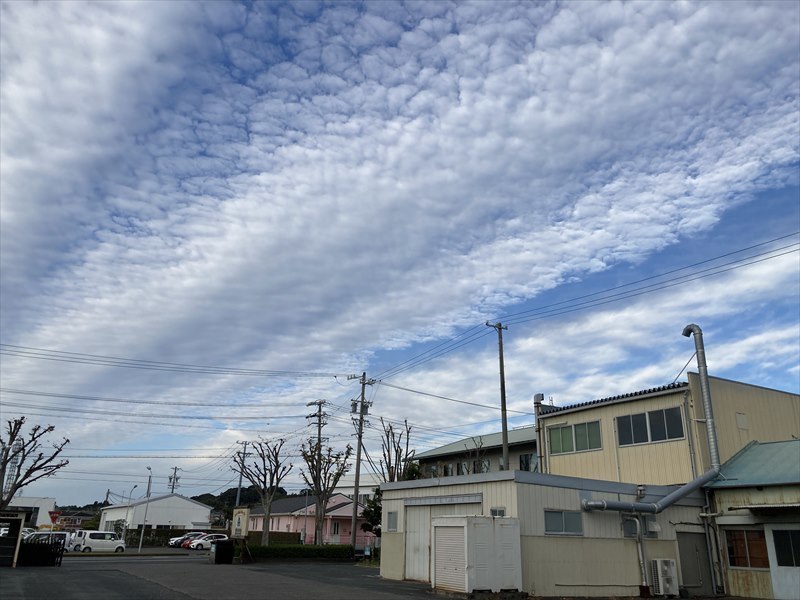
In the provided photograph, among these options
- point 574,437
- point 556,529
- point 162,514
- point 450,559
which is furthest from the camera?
point 162,514

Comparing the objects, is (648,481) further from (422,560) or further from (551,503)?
(422,560)

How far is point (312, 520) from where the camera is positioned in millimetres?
65000

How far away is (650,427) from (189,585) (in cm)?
1719

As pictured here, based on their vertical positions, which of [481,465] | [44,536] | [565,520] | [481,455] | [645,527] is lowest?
[44,536]

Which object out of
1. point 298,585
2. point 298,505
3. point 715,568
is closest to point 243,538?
point 298,585

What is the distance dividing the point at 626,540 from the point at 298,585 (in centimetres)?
1056

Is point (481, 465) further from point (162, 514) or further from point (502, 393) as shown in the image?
point (162, 514)

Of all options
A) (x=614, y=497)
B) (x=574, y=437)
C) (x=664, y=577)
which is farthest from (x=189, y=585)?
(x=574, y=437)

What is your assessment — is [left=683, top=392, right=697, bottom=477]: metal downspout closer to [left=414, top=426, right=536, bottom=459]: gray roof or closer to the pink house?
[left=414, top=426, right=536, bottom=459]: gray roof

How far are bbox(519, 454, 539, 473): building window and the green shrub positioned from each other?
1223 cm

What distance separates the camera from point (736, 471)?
22000 mm

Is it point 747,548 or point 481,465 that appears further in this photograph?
point 481,465

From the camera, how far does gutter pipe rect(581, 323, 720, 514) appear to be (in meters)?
19.4

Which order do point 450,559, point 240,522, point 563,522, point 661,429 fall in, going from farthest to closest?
point 240,522 → point 661,429 → point 563,522 → point 450,559
